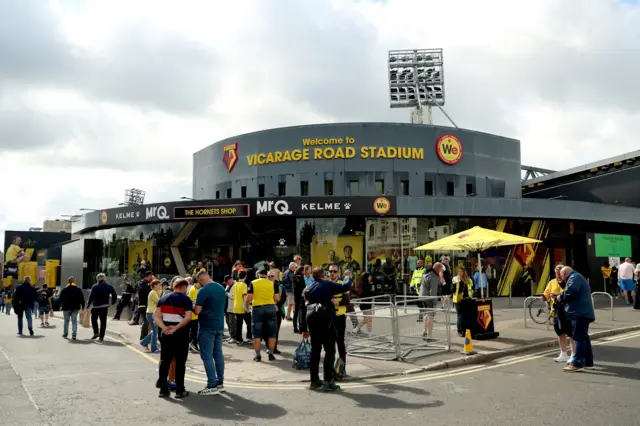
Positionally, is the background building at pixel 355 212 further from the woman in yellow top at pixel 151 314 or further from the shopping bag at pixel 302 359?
the shopping bag at pixel 302 359

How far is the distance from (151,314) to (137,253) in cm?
2030

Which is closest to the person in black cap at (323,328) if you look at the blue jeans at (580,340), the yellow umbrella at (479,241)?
the blue jeans at (580,340)

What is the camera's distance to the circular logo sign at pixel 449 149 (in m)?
31.1

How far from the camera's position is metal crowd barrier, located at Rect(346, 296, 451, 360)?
10.7 meters

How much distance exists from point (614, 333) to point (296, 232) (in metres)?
15.8

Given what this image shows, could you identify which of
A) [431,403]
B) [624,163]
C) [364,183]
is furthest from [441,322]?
[624,163]

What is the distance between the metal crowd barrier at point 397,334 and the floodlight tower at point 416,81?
34.9 meters

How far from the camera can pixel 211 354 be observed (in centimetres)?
831

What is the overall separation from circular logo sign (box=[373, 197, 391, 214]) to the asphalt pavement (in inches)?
588

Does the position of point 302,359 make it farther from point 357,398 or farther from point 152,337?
point 152,337

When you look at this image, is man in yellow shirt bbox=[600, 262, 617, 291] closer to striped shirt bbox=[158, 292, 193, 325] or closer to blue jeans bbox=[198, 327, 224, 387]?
blue jeans bbox=[198, 327, 224, 387]

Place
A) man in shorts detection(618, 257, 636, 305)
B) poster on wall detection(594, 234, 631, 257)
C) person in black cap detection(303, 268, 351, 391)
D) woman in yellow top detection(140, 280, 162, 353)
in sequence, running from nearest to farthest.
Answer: person in black cap detection(303, 268, 351, 391), woman in yellow top detection(140, 280, 162, 353), man in shorts detection(618, 257, 636, 305), poster on wall detection(594, 234, 631, 257)

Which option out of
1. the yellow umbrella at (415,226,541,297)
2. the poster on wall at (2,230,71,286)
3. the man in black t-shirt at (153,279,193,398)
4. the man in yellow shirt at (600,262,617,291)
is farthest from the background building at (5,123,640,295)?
the poster on wall at (2,230,71,286)

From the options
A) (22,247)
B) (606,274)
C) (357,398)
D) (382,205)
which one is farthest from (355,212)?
(22,247)
